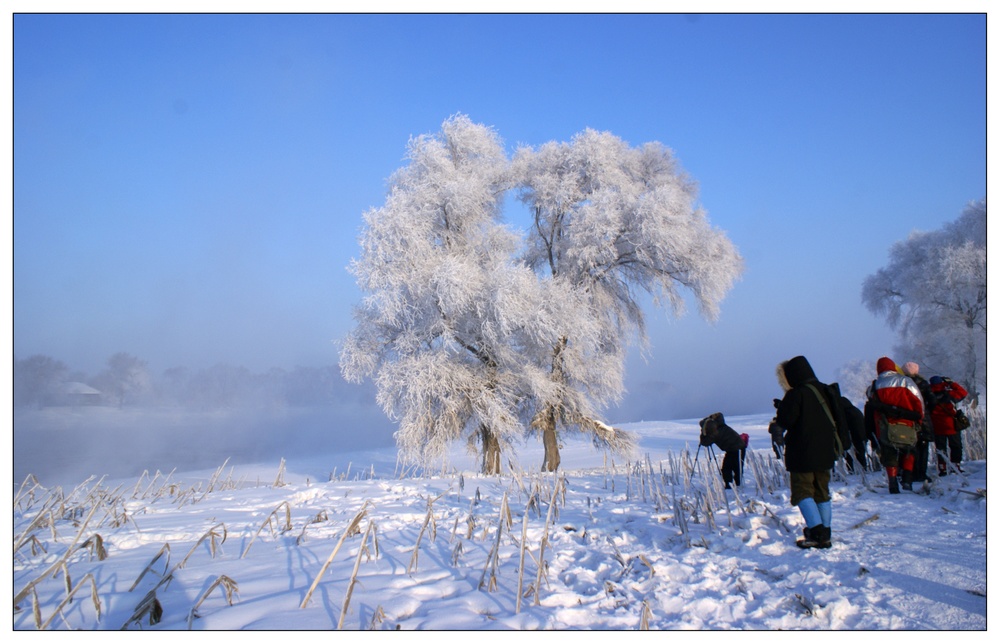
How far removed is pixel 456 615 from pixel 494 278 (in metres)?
10.4

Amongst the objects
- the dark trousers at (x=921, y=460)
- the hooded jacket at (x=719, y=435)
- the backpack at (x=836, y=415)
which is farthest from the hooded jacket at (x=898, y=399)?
the backpack at (x=836, y=415)

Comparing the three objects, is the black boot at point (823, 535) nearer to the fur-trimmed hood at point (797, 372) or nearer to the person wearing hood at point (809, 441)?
the person wearing hood at point (809, 441)

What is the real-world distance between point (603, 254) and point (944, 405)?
26.8 ft

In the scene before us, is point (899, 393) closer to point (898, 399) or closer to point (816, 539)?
point (898, 399)

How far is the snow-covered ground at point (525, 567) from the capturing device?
3.31 metres

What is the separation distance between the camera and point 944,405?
309 inches

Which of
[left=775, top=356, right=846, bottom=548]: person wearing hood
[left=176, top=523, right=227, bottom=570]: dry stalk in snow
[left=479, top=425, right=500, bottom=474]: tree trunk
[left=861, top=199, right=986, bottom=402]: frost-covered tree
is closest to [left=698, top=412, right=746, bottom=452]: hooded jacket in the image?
[left=775, top=356, right=846, bottom=548]: person wearing hood

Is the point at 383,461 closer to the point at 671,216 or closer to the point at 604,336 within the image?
the point at 604,336

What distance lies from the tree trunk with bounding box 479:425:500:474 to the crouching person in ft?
22.4

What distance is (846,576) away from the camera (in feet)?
Result: 12.9

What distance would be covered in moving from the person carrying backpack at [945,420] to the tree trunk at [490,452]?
9.05m

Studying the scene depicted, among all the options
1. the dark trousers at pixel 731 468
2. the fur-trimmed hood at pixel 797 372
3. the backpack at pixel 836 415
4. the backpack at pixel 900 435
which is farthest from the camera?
the dark trousers at pixel 731 468

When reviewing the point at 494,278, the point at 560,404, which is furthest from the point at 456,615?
the point at 560,404

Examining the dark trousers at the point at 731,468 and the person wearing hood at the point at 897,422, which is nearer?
the person wearing hood at the point at 897,422
